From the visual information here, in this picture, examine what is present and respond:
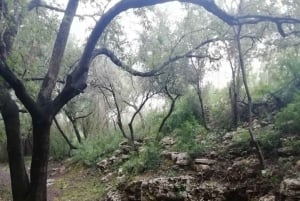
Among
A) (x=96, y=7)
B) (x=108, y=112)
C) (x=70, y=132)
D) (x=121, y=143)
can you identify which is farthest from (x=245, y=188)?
(x=70, y=132)

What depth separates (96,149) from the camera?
43.1ft

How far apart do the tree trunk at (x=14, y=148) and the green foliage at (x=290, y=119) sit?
16.4 feet

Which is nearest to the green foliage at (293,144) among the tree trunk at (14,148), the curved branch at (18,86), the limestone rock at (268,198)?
the limestone rock at (268,198)

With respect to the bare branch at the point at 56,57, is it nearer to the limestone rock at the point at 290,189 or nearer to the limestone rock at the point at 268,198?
the limestone rock at the point at 268,198

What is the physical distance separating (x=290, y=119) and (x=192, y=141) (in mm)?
2490

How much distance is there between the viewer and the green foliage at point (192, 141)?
836 centimetres

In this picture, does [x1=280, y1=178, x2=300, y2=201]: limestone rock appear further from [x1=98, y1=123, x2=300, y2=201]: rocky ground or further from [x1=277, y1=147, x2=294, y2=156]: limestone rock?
[x1=277, y1=147, x2=294, y2=156]: limestone rock

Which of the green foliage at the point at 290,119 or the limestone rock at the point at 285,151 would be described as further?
the green foliage at the point at 290,119

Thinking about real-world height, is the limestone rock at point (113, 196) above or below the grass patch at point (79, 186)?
above

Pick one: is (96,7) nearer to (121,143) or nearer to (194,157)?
(194,157)

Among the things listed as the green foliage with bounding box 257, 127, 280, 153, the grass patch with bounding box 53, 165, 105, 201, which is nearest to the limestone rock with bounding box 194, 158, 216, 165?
the green foliage with bounding box 257, 127, 280, 153

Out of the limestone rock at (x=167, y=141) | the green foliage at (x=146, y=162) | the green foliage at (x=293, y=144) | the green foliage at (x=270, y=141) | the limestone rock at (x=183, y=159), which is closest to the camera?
the green foliage at (x=293, y=144)

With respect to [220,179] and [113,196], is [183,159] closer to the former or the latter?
[220,179]

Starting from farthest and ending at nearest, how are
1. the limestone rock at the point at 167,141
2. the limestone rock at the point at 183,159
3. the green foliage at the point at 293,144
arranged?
the limestone rock at the point at 167,141, the limestone rock at the point at 183,159, the green foliage at the point at 293,144
